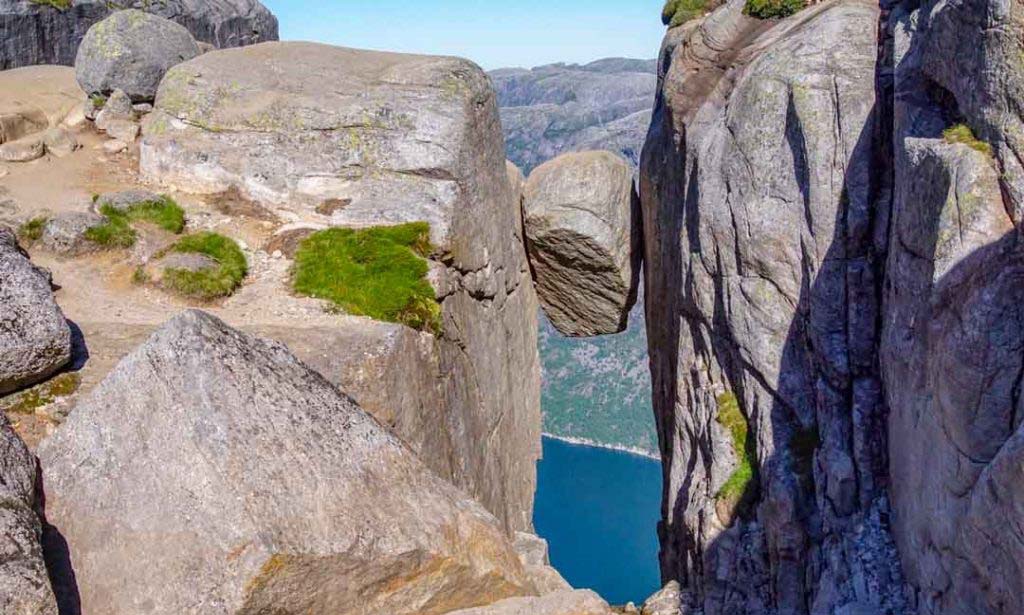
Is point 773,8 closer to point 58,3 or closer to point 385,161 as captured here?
point 385,161

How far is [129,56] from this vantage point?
22.7 m

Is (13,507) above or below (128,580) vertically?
above

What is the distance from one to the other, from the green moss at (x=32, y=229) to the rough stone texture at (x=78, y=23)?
15464mm

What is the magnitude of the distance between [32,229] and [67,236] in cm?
77

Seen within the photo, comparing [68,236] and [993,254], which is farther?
[68,236]

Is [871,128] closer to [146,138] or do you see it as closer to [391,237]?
[391,237]

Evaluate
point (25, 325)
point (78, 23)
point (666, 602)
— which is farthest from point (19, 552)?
point (78, 23)

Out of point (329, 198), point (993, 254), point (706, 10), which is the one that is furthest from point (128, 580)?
point (706, 10)

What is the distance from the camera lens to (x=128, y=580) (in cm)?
809

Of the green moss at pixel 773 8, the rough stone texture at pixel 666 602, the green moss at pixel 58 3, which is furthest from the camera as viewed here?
the green moss at pixel 58 3

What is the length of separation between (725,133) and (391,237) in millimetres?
7718

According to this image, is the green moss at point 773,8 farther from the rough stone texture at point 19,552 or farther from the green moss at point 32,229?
the rough stone texture at point 19,552

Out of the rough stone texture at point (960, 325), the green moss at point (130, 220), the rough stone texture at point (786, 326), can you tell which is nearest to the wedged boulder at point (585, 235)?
the rough stone texture at point (786, 326)

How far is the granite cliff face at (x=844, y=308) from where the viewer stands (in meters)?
10.6
